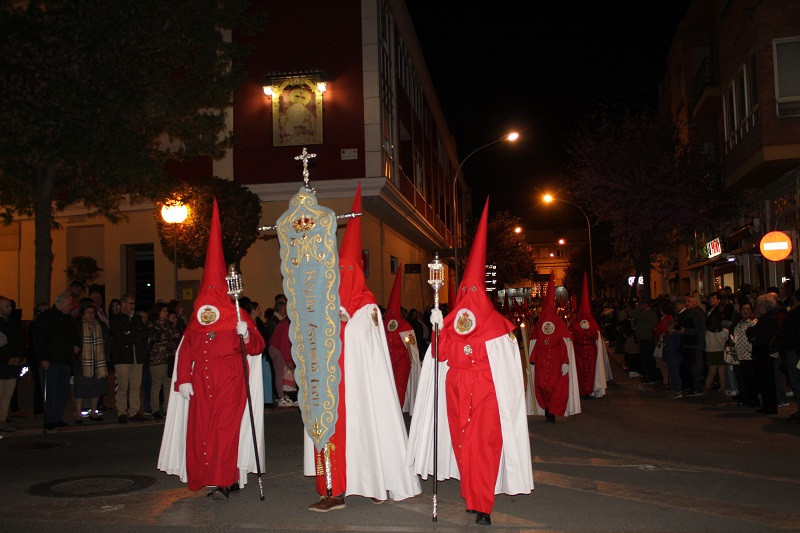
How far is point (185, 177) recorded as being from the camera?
24109 millimetres

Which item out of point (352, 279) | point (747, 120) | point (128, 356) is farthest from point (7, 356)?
point (747, 120)

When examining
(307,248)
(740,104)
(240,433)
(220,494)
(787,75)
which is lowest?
(220,494)

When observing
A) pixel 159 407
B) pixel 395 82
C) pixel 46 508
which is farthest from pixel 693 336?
pixel 395 82

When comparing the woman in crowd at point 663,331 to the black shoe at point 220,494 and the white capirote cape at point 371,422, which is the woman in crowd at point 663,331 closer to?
the white capirote cape at point 371,422

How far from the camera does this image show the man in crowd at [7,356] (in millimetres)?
12344

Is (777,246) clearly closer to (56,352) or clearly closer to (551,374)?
(551,374)

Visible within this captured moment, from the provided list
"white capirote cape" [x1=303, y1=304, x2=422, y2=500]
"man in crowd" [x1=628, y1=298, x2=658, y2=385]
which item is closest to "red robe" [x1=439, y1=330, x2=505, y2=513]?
"white capirote cape" [x1=303, y1=304, x2=422, y2=500]

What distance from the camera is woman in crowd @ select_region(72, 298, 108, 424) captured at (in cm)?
1309

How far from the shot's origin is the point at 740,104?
882 inches

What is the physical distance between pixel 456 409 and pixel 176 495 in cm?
292

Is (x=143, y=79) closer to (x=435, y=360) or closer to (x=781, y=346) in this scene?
(x=435, y=360)

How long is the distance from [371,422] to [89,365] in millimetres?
7543

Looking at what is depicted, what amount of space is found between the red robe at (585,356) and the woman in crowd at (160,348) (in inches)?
293

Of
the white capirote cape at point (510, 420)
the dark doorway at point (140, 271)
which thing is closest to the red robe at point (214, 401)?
the white capirote cape at point (510, 420)
